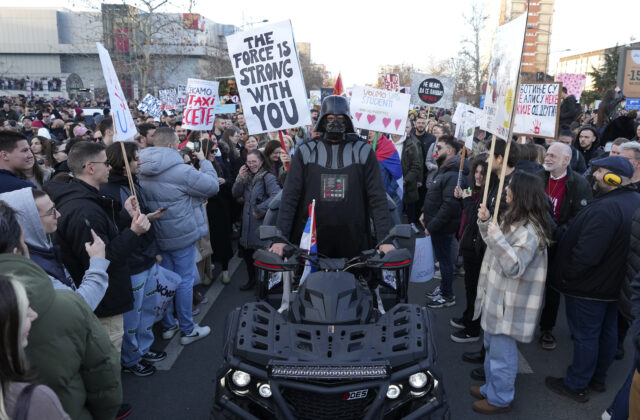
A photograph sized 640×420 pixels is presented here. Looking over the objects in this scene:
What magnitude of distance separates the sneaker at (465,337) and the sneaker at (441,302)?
2.62 feet

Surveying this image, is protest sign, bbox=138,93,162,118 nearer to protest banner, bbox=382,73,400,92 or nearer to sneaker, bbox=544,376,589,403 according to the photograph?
protest banner, bbox=382,73,400,92

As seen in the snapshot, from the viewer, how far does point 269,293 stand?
134 inches

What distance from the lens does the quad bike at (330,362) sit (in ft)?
7.22

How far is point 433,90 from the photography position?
1298 cm

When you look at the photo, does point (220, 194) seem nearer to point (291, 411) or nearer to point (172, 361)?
point (172, 361)

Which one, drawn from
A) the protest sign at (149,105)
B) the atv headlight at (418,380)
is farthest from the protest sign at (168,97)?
the atv headlight at (418,380)

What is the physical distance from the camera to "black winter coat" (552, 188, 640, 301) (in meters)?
3.53

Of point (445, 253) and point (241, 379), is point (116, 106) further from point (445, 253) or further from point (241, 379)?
point (445, 253)

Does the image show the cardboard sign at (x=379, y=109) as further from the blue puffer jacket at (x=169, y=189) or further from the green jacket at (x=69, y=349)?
the green jacket at (x=69, y=349)

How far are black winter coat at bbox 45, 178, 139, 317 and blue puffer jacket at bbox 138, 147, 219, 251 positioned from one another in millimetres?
912

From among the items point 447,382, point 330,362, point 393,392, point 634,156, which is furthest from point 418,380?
point 634,156

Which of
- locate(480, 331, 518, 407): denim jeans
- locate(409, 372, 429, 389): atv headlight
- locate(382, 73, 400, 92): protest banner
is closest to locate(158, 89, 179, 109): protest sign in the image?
locate(382, 73, 400, 92): protest banner

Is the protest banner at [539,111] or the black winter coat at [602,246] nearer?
the black winter coat at [602,246]

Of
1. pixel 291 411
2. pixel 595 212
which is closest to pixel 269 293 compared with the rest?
pixel 291 411
